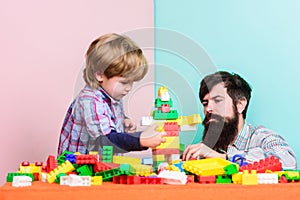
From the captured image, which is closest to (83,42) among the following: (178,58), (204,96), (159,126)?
(204,96)

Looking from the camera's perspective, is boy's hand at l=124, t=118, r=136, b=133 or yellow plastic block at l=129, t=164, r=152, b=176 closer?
yellow plastic block at l=129, t=164, r=152, b=176

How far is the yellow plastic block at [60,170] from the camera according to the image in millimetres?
797

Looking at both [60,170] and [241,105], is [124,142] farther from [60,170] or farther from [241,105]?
[241,105]

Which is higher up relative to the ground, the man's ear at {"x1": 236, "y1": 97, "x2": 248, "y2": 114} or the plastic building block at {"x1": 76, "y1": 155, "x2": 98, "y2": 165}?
the man's ear at {"x1": 236, "y1": 97, "x2": 248, "y2": 114}

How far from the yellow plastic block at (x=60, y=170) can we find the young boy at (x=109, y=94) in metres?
0.10

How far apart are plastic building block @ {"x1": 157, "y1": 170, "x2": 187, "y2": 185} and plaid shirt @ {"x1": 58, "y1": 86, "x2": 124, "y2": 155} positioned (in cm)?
22

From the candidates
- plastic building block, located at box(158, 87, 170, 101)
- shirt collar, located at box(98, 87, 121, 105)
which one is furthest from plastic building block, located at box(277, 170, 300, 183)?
shirt collar, located at box(98, 87, 121, 105)

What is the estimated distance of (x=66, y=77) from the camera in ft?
4.72

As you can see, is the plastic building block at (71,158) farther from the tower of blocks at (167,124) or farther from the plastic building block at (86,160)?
the tower of blocks at (167,124)

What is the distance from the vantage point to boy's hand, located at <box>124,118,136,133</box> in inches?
38.6

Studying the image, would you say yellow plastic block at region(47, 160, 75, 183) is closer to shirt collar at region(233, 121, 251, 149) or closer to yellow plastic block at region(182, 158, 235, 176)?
yellow plastic block at region(182, 158, 235, 176)

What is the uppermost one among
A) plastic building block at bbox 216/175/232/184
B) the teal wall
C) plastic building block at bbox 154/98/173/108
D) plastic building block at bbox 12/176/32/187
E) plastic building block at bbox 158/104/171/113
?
the teal wall

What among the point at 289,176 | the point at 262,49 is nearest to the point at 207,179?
the point at 289,176

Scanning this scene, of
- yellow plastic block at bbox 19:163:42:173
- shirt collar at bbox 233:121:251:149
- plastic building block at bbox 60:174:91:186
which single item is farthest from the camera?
shirt collar at bbox 233:121:251:149
